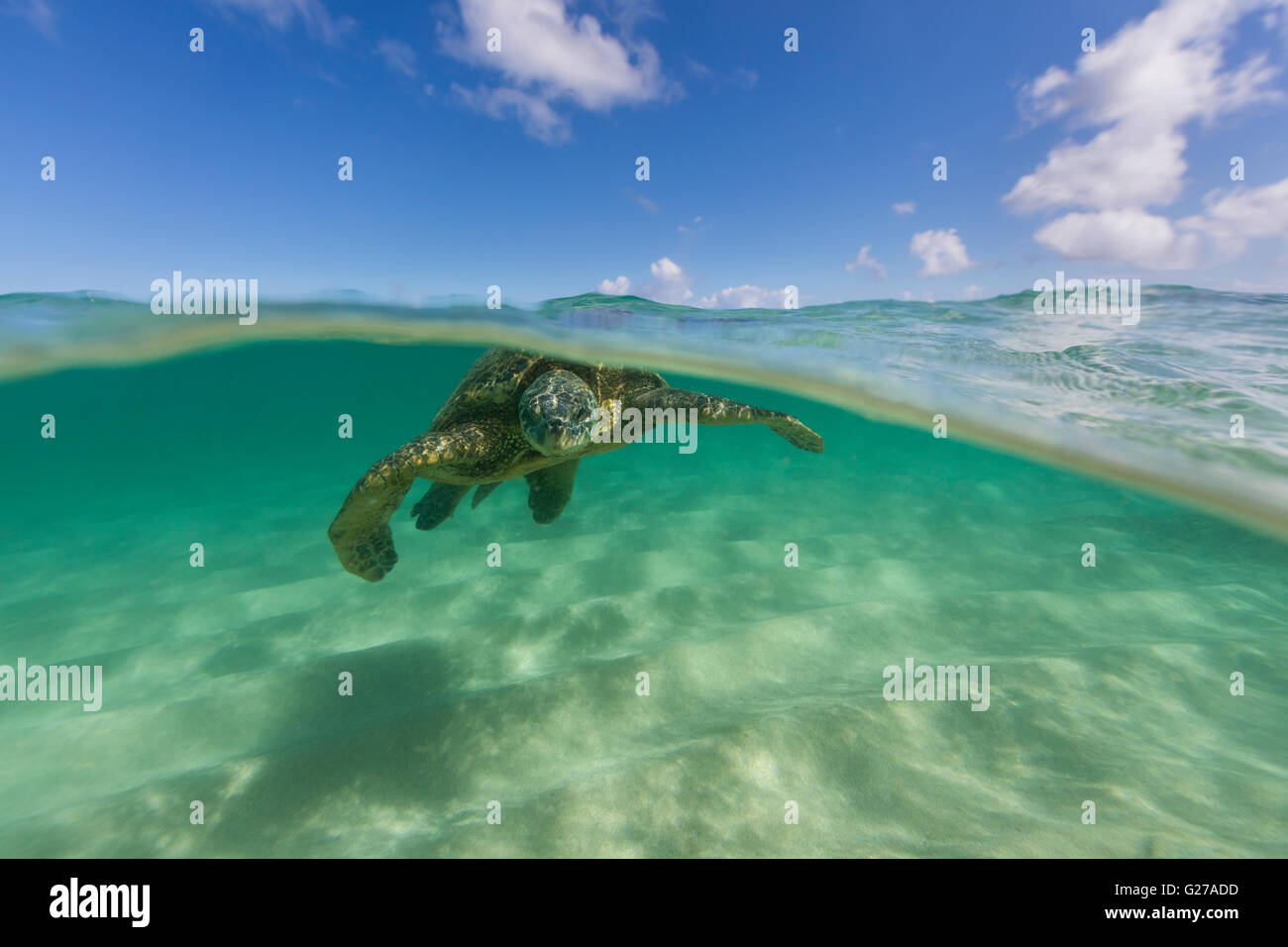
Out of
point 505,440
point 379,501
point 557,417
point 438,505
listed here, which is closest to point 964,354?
point 557,417

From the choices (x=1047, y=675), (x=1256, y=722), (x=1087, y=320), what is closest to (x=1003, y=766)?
(x=1047, y=675)

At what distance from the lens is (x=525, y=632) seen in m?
6.08

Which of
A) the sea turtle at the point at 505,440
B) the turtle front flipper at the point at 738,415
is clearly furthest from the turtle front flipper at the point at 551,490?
the turtle front flipper at the point at 738,415

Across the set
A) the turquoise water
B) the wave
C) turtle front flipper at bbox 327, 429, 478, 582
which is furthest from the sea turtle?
the wave

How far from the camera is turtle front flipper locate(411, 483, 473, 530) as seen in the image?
661 centimetres

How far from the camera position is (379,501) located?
199 inches

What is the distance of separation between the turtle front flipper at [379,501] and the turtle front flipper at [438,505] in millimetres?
1020

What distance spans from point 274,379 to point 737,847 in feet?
160

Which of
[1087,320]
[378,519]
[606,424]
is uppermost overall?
[1087,320]

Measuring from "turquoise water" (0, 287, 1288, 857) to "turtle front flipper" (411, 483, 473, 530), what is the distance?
1.49 meters

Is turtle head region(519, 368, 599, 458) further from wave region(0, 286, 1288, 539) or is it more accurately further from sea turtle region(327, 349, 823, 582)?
wave region(0, 286, 1288, 539)

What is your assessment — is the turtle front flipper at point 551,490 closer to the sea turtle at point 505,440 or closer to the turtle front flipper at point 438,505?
the sea turtle at point 505,440

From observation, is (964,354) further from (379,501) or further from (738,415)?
(379,501)

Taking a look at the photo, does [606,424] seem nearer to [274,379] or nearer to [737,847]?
[737,847]
